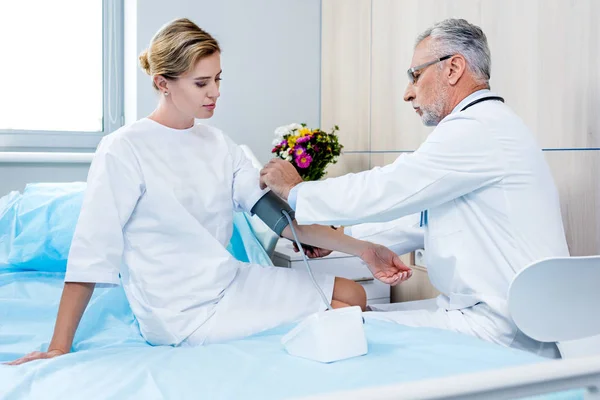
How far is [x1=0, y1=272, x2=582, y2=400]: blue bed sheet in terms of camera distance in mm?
1035

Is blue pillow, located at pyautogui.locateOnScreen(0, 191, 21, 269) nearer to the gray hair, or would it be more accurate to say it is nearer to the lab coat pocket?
the lab coat pocket

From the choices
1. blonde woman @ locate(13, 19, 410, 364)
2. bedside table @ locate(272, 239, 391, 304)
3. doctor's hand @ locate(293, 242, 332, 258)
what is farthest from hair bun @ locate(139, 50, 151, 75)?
bedside table @ locate(272, 239, 391, 304)

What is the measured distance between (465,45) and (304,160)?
0.99 m

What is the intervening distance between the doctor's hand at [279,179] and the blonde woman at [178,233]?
0.04 meters

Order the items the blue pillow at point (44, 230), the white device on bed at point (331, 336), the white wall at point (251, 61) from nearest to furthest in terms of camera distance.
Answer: the white device on bed at point (331, 336) < the blue pillow at point (44, 230) < the white wall at point (251, 61)

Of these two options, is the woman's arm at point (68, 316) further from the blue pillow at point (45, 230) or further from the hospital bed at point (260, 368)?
the blue pillow at point (45, 230)

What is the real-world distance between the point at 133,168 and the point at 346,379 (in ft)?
2.42

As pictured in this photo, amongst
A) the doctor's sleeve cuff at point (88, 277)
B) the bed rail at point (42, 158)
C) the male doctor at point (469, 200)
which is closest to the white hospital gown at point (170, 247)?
the doctor's sleeve cuff at point (88, 277)

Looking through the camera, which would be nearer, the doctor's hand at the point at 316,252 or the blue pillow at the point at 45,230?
the doctor's hand at the point at 316,252

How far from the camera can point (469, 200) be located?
1.49 m

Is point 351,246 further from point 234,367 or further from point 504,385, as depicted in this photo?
point 504,385

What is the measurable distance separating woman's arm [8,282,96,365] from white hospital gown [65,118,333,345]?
3cm

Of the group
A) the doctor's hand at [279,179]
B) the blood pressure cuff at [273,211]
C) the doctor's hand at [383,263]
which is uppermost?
the doctor's hand at [279,179]

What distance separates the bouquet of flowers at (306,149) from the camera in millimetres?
2465
